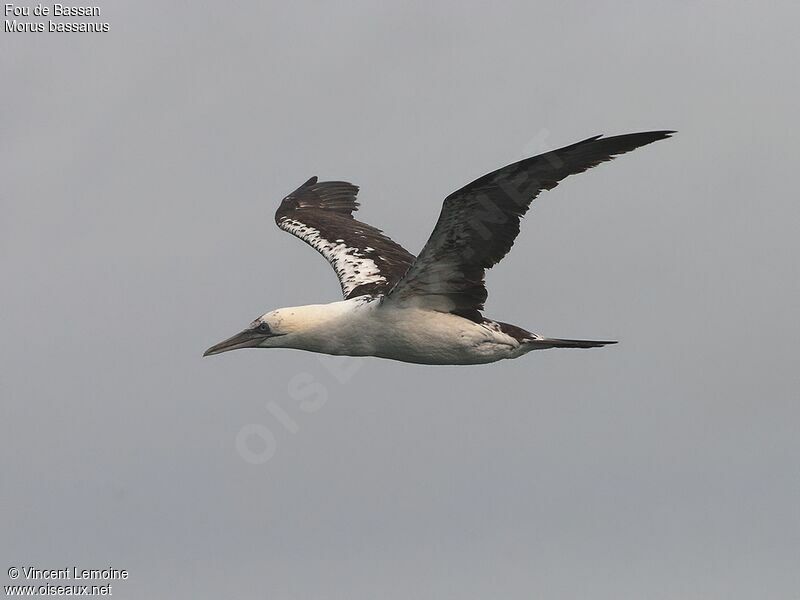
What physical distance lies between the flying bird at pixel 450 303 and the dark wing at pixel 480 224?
0.01 meters

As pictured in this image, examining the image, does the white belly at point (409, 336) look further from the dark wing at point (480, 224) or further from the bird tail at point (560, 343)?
the bird tail at point (560, 343)

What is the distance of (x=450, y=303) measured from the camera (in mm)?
19312

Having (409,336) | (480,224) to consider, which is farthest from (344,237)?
(480,224)

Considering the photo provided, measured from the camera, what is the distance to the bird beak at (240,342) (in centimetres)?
1978

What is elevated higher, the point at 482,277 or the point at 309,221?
the point at 309,221

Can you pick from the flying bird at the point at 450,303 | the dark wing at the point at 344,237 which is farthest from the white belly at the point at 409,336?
the dark wing at the point at 344,237

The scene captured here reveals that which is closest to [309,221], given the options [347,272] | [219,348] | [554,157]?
[347,272]

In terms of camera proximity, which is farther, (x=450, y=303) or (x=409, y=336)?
(x=450, y=303)

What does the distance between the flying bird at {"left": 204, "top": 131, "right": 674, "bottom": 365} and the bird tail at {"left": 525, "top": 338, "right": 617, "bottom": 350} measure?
14 millimetres

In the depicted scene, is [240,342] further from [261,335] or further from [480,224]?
[480,224]

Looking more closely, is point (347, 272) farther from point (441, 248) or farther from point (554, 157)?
point (554, 157)

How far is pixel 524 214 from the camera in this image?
17484 millimetres

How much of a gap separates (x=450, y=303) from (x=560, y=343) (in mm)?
1725

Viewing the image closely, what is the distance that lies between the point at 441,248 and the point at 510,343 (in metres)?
2.22
